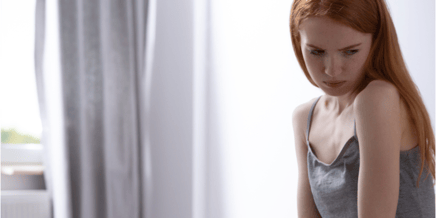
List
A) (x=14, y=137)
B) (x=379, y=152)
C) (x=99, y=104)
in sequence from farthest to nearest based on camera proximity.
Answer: (x=14, y=137) < (x=99, y=104) < (x=379, y=152)

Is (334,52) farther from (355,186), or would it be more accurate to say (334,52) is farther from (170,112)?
(170,112)

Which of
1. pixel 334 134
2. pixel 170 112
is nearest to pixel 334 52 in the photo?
pixel 334 134

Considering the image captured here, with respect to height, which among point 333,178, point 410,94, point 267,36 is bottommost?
point 333,178

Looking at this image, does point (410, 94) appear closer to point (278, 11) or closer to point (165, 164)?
point (278, 11)

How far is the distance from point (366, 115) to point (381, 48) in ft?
0.29

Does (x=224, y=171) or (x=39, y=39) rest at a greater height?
(x=39, y=39)

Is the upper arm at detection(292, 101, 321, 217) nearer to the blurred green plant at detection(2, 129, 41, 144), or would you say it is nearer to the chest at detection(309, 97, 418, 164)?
the chest at detection(309, 97, 418, 164)

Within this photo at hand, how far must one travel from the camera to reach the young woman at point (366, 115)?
1.47 feet

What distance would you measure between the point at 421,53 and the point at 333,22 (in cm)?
38

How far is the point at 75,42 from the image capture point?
1.88m

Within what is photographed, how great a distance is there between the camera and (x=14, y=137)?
2062 millimetres

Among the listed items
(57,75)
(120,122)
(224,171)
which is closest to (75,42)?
(57,75)

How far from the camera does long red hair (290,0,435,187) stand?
450 millimetres

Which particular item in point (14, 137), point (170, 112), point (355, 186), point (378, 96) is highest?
point (378, 96)
